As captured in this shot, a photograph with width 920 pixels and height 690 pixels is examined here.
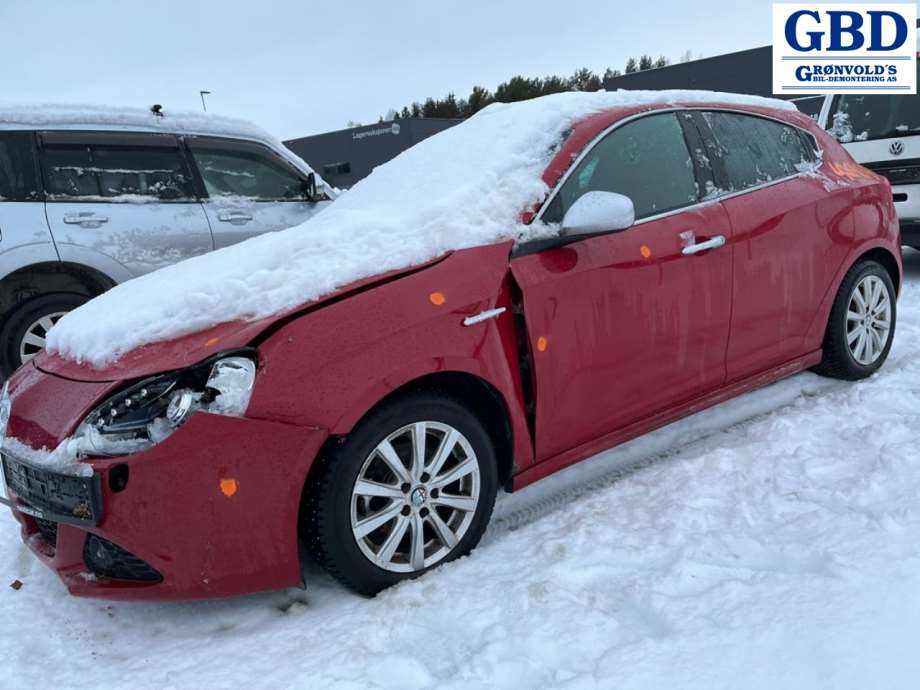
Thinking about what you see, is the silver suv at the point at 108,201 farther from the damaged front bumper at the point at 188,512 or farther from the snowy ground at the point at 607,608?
the damaged front bumper at the point at 188,512

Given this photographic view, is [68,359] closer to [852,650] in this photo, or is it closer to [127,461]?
[127,461]

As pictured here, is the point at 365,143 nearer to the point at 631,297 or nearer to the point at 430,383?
the point at 631,297

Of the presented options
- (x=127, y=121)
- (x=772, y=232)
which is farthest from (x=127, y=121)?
(x=772, y=232)

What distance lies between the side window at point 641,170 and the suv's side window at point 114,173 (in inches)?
137

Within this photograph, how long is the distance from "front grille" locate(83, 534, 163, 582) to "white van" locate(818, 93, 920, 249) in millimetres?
7110

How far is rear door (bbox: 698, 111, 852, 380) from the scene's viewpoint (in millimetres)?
3268

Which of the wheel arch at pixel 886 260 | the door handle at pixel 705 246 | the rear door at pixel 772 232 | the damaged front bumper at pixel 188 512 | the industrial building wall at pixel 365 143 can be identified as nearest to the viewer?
the damaged front bumper at pixel 188 512

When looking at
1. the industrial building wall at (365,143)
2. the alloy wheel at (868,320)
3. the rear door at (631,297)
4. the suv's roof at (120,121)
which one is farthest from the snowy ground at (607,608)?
the industrial building wall at (365,143)

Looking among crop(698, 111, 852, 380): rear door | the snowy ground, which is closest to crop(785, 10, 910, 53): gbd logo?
crop(698, 111, 852, 380): rear door

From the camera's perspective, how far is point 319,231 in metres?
2.69

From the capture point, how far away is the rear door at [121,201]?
480cm

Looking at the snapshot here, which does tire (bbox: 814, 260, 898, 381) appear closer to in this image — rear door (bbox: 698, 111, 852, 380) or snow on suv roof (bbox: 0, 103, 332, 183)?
rear door (bbox: 698, 111, 852, 380)

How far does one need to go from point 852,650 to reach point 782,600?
257 mm

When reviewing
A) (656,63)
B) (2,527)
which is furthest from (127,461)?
(656,63)
